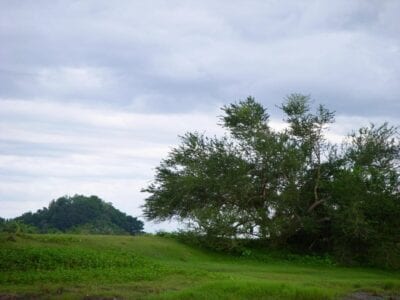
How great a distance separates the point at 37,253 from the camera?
1808 centimetres

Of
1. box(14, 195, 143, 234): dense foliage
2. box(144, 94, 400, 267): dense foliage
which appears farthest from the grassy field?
box(14, 195, 143, 234): dense foliage

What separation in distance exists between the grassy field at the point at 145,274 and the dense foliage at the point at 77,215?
25.0 m

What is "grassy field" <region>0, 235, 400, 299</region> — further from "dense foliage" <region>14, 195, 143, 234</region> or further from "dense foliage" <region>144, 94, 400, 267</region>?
"dense foliage" <region>14, 195, 143, 234</region>

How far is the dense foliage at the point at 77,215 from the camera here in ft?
159

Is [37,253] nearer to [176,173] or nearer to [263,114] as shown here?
[176,173]

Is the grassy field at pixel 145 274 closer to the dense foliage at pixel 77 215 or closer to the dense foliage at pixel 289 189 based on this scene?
the dense foliage at pixel 289 189

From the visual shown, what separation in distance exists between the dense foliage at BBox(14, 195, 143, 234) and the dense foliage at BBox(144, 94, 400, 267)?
62.8ft

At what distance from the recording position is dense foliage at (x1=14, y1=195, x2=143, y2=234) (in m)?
48.6

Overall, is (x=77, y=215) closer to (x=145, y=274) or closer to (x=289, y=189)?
(x=289, y=189)

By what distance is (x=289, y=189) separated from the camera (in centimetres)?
2830

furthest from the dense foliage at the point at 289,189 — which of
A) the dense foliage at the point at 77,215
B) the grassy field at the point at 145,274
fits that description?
the dense foliage at the point at 77,215

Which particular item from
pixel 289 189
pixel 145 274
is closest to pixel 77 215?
pixel 289 189

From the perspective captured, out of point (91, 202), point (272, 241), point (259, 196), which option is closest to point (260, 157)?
point (259, 196)

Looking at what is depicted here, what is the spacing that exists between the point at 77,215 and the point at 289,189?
83.9ft
